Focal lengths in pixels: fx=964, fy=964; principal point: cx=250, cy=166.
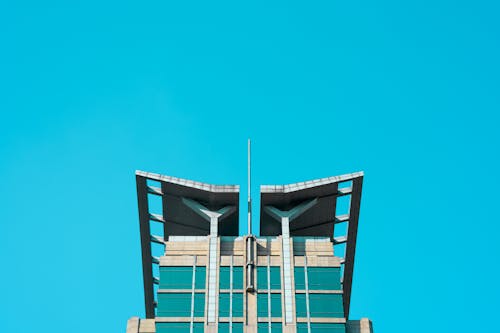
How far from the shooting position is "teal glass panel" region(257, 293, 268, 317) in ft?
318

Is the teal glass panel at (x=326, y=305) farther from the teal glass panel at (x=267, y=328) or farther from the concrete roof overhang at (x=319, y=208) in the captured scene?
the concrete roof overhang at (x=319, y=208)

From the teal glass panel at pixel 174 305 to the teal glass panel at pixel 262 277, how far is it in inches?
290

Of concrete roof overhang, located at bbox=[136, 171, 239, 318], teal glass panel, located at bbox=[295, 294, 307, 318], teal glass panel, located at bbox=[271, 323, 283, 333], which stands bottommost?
Answer: teal glass panel, located at bbox=[271, 323, 283, 333]

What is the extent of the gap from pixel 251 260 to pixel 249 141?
2257 cm

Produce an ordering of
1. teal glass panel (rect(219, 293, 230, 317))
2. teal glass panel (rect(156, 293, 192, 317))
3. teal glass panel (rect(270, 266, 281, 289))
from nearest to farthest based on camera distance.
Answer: teal glass panel (rect(219, 293, 230, 317)) → teal glass panel (rect(156, 293, 192, 317)) → teal glass panel (rect(270, 266, 281, 289))

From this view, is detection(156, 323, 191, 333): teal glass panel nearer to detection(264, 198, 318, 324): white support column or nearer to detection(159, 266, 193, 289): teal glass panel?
detection(159, 266, 193, 289): teal glass panel

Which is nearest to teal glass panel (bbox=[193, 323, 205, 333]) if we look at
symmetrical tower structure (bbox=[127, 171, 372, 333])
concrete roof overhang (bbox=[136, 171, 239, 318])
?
symmetrical tower structure (bbox=[127, 171, 372, 333])

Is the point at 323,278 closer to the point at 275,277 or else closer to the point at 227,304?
the point at 275,277

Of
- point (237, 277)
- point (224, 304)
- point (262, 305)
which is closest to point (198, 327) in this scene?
point (224, 304)

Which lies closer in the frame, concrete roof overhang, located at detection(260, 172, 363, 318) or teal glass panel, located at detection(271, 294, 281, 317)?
teal glass panel, located at detection(271, 294, 281, 317)

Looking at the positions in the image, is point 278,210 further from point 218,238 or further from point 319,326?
point 319,326

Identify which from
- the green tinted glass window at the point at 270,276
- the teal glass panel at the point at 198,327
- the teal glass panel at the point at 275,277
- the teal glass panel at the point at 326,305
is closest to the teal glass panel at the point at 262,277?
the green tinted glass window at the point at 270,276

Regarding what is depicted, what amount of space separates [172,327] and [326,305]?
51.6 feet

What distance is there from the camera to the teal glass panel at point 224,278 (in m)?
99.1
